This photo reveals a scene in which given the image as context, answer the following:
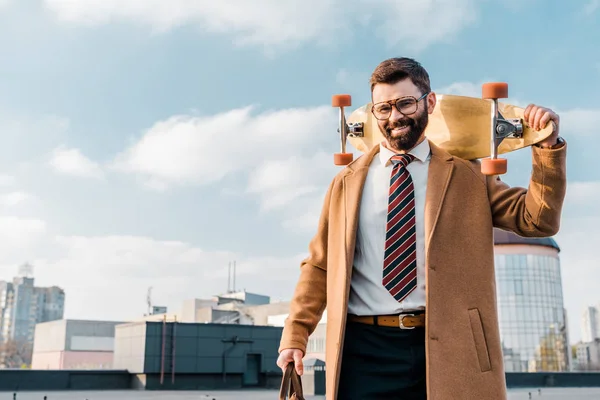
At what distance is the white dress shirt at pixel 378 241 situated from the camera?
10.0 feet

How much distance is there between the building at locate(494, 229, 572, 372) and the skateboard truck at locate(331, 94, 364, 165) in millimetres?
77082

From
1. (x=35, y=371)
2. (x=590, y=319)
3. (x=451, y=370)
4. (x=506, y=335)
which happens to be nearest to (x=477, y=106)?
(x=451, y=370)

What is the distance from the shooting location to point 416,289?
9.94 feet

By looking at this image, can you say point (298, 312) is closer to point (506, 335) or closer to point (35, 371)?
point (35, 371)

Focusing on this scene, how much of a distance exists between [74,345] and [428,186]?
8955cm

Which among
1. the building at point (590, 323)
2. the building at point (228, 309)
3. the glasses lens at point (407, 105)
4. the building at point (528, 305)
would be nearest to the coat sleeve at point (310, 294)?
the glasses lens at point (407, 105)

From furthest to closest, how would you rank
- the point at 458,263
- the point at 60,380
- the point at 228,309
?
the point at 228,309, the point at 60,380, the point at 458,263

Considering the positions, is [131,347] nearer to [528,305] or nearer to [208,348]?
[208,348]

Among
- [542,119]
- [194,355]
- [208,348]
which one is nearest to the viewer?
[542,119]

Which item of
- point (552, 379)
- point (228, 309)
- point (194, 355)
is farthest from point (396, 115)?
point (228, 309)

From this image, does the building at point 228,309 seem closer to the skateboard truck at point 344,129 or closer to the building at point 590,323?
the skateboard truck at point 344,129

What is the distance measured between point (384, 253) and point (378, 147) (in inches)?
25.1

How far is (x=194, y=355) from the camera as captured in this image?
35094 millimetres

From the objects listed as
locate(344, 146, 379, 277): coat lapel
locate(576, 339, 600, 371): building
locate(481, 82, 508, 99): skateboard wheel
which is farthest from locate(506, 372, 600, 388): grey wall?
locate(576, 339, 600, 371): building
